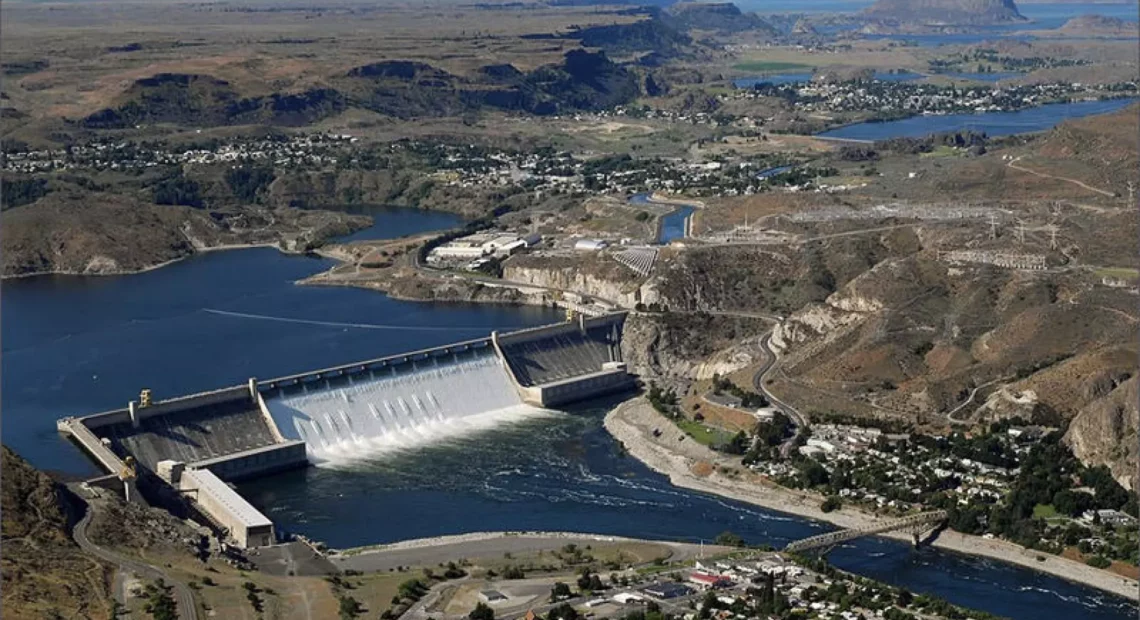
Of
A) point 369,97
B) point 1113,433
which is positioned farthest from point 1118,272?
point 369,97

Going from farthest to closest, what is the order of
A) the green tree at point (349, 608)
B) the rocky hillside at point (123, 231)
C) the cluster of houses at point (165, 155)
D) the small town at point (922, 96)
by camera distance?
the small town at point (922, 96) < the cluster of houses at point (165, 155) < the rocky hillside at point (123, 231) < the green tree at point (349, 608)

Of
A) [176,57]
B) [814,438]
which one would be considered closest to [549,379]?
[814,438]

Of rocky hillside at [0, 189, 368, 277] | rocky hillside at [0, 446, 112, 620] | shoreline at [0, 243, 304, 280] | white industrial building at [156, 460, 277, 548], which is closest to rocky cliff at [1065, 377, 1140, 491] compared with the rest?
white industrial building at [156, 460, 277, 548]

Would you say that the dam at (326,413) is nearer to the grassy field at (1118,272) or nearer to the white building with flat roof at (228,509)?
the white building with flat roof at (228,509)

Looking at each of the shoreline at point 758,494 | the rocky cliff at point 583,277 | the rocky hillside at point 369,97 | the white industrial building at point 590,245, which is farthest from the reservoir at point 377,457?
the rocky hillside at point 369,97

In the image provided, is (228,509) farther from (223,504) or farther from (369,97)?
(369,97)

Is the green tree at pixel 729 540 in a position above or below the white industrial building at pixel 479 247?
above

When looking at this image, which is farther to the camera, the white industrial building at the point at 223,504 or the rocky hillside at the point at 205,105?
the rocky hillside at the point at 205,105
